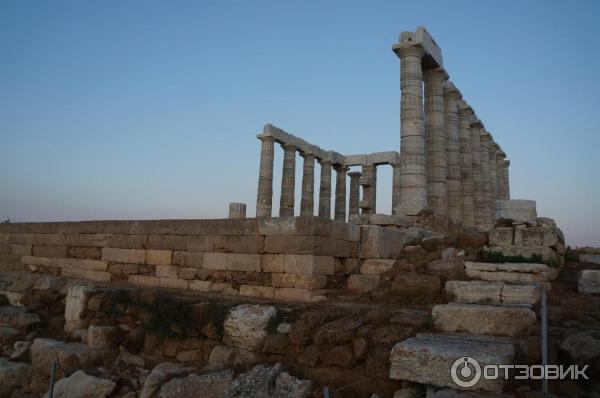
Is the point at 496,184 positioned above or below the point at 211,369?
above

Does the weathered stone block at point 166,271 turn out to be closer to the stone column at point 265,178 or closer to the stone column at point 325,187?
the stone column at point 265,178

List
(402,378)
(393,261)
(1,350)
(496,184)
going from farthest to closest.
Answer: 1. (496,184)
2. (393,261)
3. (1,350)
4. (402,378)

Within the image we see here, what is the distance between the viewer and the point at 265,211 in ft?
80.4

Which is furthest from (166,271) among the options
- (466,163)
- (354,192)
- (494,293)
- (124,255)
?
(354,192)

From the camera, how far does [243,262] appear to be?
8844 mm

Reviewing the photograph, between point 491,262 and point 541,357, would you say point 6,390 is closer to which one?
point 541,357

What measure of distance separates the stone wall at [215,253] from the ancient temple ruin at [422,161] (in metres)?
6.84

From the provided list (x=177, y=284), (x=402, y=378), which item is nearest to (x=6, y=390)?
(x=177, y=284)

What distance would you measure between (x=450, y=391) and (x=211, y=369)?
3128 mm

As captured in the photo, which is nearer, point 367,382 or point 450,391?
point 450,391

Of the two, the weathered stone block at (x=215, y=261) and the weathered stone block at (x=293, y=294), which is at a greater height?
the weathered stone block at (x=215, y=261)

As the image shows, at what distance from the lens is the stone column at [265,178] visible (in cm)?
2461

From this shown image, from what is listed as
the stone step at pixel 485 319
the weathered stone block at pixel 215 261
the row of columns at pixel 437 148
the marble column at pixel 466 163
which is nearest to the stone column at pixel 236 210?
the row of columns at pixel 437 148

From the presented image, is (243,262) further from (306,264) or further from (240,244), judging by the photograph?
(306,264)
